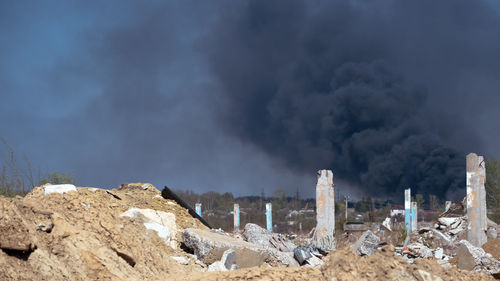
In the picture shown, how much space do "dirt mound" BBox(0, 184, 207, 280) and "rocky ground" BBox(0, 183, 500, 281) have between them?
0.01 meters

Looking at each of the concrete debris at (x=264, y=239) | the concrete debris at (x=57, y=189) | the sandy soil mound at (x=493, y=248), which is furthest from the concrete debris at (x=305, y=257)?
the sandy soil mound at (x=493, y=248)

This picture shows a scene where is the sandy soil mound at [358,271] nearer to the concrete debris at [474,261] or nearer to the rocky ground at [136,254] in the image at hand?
the rocky ground at [136,254]

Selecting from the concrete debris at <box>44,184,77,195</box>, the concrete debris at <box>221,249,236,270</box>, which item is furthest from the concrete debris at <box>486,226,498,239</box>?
the concrete debris at <box>44,184,77,195</box>

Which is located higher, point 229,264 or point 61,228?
point 61,228

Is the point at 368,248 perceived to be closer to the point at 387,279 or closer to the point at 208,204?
the point at 387,279

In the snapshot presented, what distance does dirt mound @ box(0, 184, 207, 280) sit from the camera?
5480 mm

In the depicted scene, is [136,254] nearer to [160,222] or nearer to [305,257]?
[160,222]

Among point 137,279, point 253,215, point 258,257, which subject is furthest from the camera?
point 253,215

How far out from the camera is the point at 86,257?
6.24 metres

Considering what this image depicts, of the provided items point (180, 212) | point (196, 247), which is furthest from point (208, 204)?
point (196, 247)

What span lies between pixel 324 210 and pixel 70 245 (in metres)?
8.32

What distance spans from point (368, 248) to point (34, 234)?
7.91m

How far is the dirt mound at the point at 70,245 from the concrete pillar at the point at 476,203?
9.06 metres

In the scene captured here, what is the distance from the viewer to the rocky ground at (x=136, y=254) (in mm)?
5562
